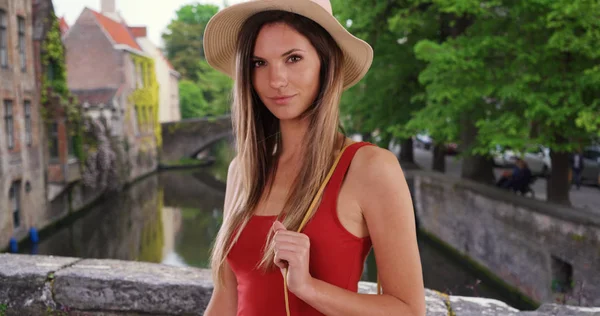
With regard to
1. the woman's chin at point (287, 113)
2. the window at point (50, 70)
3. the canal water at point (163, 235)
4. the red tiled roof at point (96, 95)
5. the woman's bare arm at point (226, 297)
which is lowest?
the canal water at point (163, 235)

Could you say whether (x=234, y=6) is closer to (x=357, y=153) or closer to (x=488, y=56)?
(x=357, y=153)

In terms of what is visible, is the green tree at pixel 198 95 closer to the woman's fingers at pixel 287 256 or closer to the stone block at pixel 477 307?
the stone block at pixel 477 307

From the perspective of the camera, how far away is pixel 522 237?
10898 millimetres

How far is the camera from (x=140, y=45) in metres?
33.8

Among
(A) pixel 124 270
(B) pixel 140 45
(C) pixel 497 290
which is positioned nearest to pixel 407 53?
(C) pixel 497 290

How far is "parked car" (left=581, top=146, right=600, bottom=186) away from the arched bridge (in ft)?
65.6

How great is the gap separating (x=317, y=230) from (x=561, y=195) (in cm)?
1076

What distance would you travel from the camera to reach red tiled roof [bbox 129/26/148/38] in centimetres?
3484

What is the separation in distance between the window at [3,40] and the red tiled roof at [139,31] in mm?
19886

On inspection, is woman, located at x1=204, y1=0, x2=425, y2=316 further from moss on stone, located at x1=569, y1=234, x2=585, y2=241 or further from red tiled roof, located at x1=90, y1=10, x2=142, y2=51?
red tiled roof, located at x1=90, y1=10, x2=142, y2=51

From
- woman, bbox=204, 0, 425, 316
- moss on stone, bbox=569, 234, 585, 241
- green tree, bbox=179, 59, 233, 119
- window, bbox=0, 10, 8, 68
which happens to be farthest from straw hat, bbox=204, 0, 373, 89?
green tree, bbox=179, 59, 233, 119

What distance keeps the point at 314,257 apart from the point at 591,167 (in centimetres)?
1944

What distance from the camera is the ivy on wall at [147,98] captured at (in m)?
30.8

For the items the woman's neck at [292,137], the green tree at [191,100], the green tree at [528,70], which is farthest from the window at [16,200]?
the green tree at [191,100]
